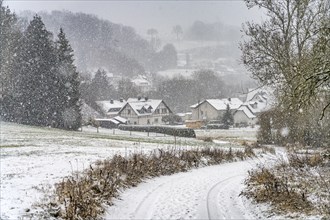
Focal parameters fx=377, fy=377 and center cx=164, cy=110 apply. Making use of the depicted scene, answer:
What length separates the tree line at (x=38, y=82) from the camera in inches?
2124

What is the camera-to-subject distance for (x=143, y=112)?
100438mm

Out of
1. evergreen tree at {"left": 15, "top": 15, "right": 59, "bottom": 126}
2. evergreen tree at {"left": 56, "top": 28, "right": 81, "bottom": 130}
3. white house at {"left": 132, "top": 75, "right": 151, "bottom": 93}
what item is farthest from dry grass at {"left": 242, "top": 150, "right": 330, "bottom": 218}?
white house at {"left": 132, "top": 75, "right": 151, "bottom": 93}

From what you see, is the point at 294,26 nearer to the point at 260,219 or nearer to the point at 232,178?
the point at 232,178

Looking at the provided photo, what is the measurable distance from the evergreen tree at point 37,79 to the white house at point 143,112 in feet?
147

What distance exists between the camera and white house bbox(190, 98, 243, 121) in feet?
344

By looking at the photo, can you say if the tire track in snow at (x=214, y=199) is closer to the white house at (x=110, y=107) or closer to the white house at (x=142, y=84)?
the white house at (x=110, y=107)

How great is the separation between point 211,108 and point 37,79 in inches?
2391

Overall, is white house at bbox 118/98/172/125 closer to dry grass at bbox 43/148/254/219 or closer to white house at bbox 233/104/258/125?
white house at bbox 233/104/258/125

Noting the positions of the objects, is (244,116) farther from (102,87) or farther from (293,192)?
(293,192)

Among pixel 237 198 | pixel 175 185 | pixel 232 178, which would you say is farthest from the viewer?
pixel 232 178

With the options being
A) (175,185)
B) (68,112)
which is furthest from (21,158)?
(68,112)

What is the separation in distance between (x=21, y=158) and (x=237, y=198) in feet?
37.9

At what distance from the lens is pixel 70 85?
56.3 meters

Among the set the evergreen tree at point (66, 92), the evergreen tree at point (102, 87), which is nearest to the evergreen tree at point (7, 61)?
the evergreen tree at point (66, 92)
